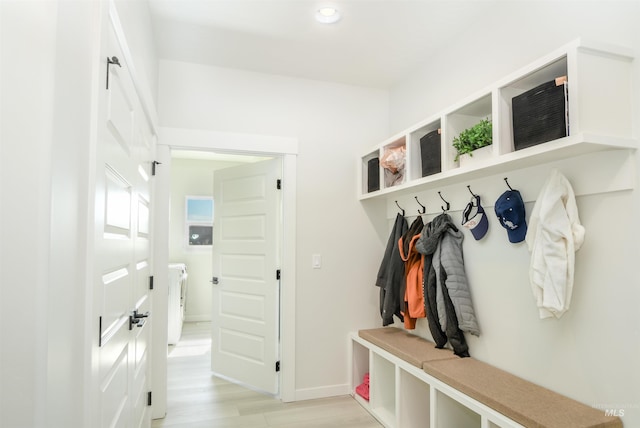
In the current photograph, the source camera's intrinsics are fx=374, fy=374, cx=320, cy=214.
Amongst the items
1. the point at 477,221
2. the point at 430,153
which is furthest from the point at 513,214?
the point at 430,153

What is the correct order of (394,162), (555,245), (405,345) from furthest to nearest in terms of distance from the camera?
(394,162) < (405,345) < (555,245)

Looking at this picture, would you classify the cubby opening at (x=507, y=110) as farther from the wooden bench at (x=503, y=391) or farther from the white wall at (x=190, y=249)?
the white wall at (x=190, y=249)

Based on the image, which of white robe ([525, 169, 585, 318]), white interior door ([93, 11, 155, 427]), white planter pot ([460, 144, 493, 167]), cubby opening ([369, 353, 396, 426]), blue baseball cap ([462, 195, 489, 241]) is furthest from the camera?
cubby opening ([369, 353, 396, 426])

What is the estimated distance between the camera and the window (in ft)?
19.5

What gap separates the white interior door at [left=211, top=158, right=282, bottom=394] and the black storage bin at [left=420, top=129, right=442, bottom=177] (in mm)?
1264

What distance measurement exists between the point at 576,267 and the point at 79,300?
76.1 inches

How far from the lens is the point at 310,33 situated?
8.31ft

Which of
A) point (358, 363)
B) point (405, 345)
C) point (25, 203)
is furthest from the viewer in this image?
point (358, 363)

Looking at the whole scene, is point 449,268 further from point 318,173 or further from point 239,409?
point 239,409

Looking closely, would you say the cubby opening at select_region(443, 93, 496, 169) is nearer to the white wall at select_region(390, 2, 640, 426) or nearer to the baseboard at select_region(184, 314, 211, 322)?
the white wall at select_region(390, 2, 640, 426)

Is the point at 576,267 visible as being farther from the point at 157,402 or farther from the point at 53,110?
the point at 157,402

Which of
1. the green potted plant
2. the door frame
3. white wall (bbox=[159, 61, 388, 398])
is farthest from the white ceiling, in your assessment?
the green potted plant

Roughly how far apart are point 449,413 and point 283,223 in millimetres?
1784

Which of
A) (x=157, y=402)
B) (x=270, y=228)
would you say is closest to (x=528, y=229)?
(x=270, y=228)
